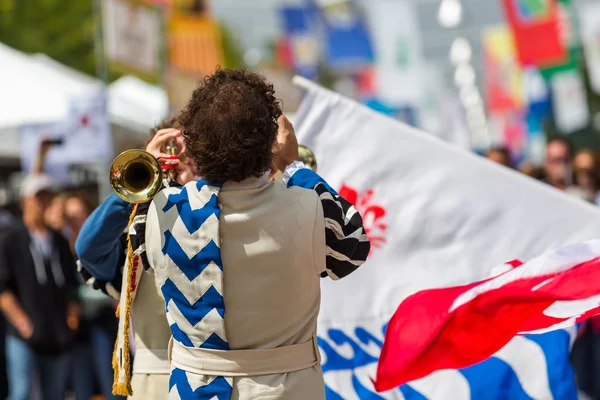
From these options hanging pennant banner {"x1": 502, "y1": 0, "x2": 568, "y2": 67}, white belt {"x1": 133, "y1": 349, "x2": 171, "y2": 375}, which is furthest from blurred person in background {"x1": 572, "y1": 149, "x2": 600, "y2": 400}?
hanging pennant banner {"x1": 502, "y1": 0, "x2": 568, "y2": 67}

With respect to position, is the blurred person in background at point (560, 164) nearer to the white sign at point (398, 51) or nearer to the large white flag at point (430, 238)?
the large white flag at point (430, 238)

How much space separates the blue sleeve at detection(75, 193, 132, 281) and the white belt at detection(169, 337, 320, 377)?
0.71 meters

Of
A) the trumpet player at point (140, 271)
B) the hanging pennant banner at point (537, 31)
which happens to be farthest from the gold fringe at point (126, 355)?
the hanging pennant banner at point (537, 31)

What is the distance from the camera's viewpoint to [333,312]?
4.14 m

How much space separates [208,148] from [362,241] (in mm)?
519

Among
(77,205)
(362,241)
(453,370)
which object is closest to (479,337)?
(453,370)

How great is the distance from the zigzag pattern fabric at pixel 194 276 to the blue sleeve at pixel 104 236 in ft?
1.72

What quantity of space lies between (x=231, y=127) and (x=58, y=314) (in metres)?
5.37

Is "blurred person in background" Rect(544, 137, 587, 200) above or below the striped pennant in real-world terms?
above

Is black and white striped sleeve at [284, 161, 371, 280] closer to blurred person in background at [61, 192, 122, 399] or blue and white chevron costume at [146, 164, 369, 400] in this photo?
blue and white chevron costume at [146, 164, 369, 400]

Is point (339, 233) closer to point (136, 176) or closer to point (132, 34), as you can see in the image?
point (136, 176)

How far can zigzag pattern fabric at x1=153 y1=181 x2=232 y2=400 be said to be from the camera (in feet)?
9.04

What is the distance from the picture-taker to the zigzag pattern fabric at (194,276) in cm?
276

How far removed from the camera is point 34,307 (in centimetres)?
763
